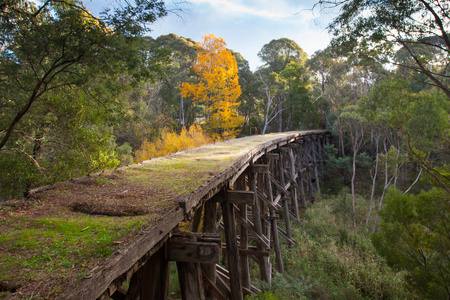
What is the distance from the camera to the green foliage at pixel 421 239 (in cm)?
609

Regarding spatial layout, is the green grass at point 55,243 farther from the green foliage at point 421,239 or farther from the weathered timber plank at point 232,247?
the green foliage at point 421,239

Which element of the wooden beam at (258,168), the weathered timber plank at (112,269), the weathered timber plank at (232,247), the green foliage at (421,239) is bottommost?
the green foliage at (421,239)

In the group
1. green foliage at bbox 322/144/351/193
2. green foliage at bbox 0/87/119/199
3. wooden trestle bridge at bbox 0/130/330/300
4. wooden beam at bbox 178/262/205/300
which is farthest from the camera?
green foliage at bbox 322/144/351/193

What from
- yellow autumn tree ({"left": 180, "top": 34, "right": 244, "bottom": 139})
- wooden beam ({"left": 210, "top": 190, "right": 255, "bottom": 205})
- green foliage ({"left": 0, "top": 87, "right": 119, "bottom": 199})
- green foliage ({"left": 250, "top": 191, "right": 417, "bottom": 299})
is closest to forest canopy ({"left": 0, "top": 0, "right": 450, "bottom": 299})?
green foliage ({"left": 0, "top": 87, "right": 119, "bottom": 199})

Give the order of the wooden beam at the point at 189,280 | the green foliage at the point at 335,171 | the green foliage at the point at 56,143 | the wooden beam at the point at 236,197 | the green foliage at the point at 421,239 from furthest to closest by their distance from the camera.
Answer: the green foliage at the point at 335,171 → the green foliage at the point at 421,239 → the green foliage at the point at 56,143 → the wooden beam at the point at 236,197 → the wooden beam at the point at 189,280

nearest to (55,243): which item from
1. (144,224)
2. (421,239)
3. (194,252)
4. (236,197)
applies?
(144,224)

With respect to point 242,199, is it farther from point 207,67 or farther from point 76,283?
point 207,67

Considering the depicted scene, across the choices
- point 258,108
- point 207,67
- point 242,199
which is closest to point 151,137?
point 207,67

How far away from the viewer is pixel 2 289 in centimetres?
114

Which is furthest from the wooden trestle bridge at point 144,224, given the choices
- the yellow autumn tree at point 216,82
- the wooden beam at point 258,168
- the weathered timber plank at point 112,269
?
the yellow autumn tree at point 216,82

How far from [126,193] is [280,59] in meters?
28.2

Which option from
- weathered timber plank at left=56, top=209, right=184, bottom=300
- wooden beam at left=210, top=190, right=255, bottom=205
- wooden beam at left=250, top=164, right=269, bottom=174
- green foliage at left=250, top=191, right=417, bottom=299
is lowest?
green foliage at left=250, top=191, right=417, bottom=299

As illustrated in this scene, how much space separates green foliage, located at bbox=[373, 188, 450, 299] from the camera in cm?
609

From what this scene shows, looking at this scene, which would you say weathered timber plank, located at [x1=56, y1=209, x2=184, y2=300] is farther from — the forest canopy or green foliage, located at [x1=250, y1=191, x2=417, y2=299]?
green foliage, located at [x1=250, y1=191, x2=417, y2=299]
